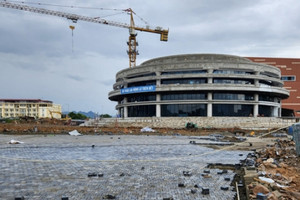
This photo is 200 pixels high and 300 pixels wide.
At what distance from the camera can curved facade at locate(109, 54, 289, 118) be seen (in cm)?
4216

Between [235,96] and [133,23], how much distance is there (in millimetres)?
60638

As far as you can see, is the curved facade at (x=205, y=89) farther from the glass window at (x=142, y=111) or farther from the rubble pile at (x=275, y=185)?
the rubble pile at (x=275, y=185)

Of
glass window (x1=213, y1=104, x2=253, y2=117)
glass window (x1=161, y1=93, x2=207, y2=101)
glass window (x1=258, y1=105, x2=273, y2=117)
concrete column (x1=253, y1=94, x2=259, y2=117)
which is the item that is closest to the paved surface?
glass window (x1=161, y1=93, x2=207, y2=101)

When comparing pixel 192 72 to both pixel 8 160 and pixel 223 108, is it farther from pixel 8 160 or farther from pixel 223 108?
pixel 8 160

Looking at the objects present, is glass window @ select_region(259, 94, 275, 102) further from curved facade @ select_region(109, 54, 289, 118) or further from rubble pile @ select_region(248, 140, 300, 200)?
rubble pile @ select_region(248, 140, 300, 200)

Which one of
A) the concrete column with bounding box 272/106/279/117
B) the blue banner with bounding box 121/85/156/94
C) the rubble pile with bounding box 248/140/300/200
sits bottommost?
the rubble pile with bounding box 248/140/300/200

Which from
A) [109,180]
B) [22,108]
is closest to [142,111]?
[109,180]

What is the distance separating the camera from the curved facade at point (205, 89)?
42.2m

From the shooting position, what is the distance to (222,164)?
9477mm

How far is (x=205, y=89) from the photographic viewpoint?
41.2 m

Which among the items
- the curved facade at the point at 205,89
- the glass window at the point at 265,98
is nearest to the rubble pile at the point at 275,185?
the curved facade at the point at 205,89

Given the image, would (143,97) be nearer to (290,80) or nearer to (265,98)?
(265,98)

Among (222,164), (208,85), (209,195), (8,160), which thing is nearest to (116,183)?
(209,195)

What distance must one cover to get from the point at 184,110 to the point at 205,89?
606 cm
